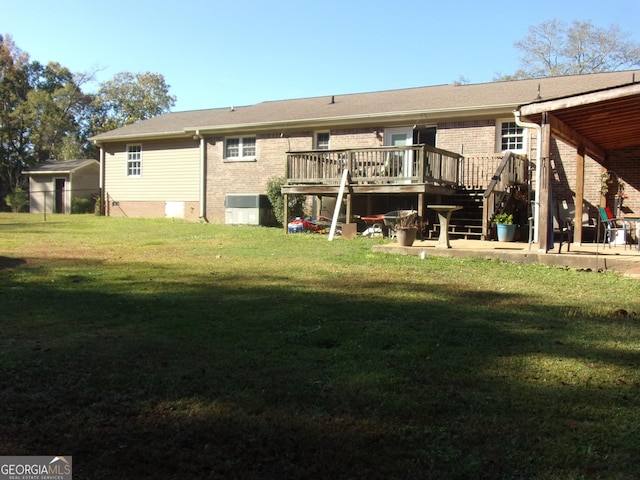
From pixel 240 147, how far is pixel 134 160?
5.87m

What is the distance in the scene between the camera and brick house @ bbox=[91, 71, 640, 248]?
45.2 ft

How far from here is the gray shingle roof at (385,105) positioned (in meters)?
16.1

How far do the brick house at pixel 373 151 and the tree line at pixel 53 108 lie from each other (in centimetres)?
1905

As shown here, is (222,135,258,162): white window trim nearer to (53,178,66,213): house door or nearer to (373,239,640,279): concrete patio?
(373,239,640,279): concrete patio

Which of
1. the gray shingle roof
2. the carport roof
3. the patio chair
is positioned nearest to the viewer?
the carport roof

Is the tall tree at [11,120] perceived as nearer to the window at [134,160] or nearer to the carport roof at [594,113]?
the window at [134,160]

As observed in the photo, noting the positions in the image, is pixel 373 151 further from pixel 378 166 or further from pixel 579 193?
pixel 579 193

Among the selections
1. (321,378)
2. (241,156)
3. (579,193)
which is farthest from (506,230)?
(241,156)

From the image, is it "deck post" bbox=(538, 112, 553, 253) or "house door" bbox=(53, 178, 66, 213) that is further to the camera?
"house door" bbox=(53, 178, 66, 213)

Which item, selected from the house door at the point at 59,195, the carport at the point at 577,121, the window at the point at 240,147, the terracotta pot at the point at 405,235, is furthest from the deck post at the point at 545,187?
the house door at the point at 59,195

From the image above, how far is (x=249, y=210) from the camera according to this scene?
63.4 feet

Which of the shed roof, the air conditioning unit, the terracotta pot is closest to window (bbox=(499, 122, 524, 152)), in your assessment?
the terracotta pot

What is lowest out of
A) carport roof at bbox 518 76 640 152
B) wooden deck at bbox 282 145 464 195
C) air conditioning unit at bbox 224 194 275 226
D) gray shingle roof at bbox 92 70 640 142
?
air conditioning unit at bbox 224 194 275 226

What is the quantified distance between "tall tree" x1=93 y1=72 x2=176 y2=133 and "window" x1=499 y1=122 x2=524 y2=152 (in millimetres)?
43504
